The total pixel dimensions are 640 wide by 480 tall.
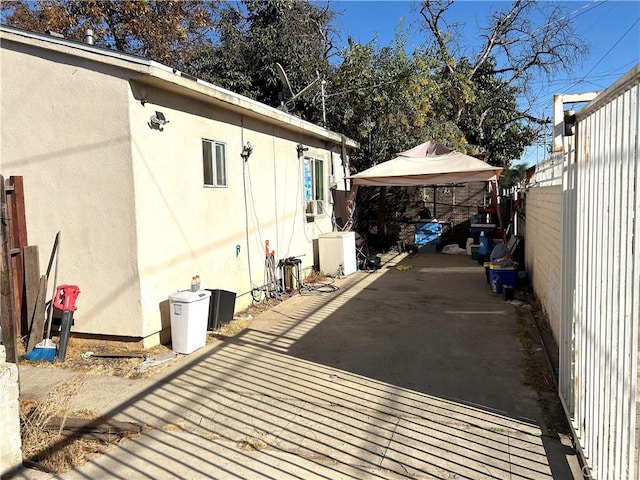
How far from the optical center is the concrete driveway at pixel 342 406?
3.37 meters

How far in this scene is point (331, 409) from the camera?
14.0 ft

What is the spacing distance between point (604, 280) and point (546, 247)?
4.51m

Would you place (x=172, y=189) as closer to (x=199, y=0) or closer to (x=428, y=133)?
(x=428, y=133)

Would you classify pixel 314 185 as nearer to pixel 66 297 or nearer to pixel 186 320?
pixel 186 320

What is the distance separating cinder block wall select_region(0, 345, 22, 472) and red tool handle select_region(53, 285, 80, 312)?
8.68 feet

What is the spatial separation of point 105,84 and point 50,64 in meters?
0.90

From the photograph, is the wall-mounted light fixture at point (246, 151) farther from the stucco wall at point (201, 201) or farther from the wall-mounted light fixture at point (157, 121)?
the wall-mounted light fixture at point (157, 121)

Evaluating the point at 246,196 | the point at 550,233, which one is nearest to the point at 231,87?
the point at 246,196

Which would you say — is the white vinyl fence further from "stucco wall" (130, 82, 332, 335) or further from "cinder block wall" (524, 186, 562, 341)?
"stucco wall" (130, 82, 332, 335)

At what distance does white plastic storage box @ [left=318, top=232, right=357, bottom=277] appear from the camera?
38.2 ft

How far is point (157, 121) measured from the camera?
5.96 meters

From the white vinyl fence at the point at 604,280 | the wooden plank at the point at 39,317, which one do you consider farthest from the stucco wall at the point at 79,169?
the white vinyl fence at the point at 604,280

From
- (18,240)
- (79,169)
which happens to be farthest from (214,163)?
(18,240)

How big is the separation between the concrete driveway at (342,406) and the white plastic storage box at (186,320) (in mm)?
202
